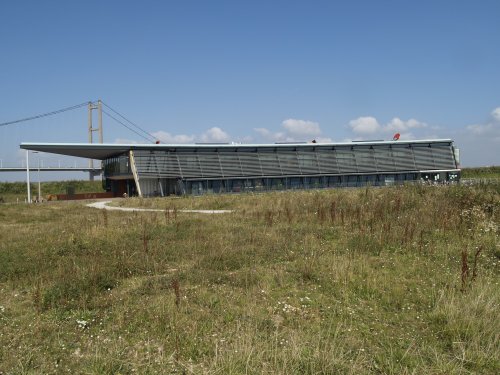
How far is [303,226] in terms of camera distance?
43.4 feet

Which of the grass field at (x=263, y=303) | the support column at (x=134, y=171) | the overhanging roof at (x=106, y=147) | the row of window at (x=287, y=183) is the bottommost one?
the grass field at (x=263, y=303)

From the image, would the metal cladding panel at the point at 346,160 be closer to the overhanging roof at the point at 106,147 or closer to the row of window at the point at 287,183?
the row of window at the point at 287,183

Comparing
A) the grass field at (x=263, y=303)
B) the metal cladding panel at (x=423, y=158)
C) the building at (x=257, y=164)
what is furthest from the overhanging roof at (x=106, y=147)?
the grass field at (x=263, y=303)

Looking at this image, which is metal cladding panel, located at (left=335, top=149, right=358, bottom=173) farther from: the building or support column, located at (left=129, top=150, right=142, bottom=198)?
support column, located at (left=129, top=150, right=142, bottom=198)

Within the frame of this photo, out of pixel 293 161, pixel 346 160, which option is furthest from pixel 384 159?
pixel 293 161

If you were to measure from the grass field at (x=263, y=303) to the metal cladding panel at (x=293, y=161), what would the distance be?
43.4 m

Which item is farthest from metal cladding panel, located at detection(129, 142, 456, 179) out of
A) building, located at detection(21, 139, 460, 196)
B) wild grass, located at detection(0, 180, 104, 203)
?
wild grass, located at detection(0, 180, 104, 203)

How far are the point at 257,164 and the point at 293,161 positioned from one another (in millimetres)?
6118

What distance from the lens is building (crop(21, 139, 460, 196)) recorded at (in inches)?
2133

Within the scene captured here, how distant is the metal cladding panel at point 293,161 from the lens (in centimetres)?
5481

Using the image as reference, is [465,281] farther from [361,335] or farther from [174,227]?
[174,227]

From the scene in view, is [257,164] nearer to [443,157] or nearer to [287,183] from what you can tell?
[287,183]

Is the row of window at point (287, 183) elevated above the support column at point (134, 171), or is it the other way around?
the support column at point (134, 171)

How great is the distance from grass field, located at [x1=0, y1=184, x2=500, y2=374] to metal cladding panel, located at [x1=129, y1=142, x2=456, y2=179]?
1710 inches
